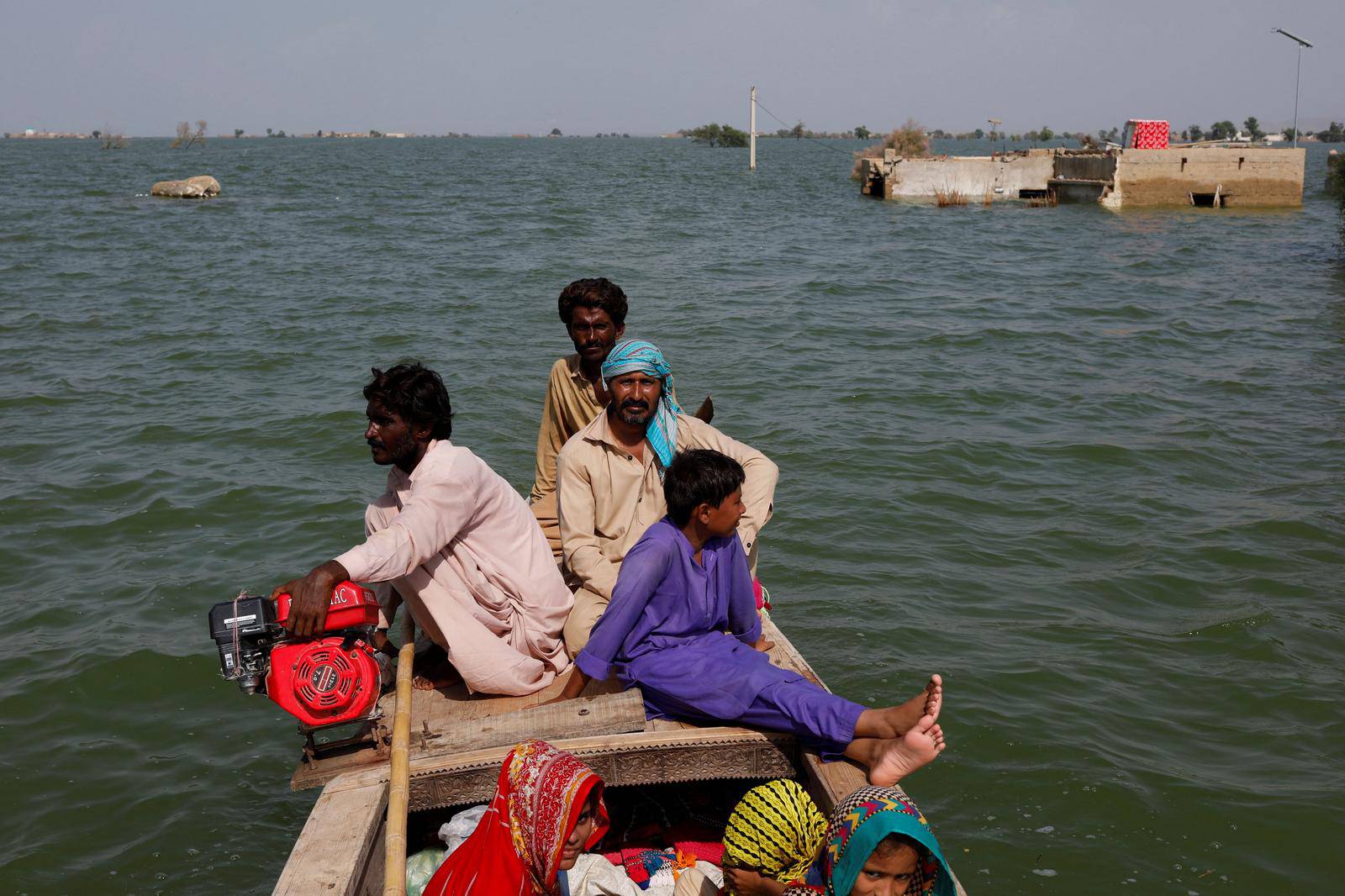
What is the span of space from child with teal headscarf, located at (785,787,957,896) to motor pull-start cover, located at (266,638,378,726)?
53.9 inches

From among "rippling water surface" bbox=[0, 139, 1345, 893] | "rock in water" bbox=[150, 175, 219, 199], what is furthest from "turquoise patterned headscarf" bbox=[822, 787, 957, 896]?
"rock in water" bbox=[150, 175, 219, 199]

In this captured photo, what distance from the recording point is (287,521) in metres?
7.80

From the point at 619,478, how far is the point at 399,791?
140 centimetres

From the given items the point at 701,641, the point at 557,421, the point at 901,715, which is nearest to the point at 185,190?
the point at 557,421

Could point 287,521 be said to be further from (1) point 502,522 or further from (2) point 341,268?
(2) point 341,268

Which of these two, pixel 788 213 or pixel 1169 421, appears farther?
pixel 788 213

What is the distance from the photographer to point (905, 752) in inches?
113

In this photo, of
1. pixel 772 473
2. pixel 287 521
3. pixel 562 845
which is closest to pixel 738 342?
pixel 287 521

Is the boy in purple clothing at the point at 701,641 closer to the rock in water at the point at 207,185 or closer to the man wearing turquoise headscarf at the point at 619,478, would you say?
the man wearing turquoise headscarf at the point at 619,478

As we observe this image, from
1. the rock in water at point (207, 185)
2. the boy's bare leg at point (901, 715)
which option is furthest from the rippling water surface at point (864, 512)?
the rock in water at point (207, 185)

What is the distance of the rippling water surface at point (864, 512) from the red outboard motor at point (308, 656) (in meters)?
1.65

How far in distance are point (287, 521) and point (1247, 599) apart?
6.42 meters

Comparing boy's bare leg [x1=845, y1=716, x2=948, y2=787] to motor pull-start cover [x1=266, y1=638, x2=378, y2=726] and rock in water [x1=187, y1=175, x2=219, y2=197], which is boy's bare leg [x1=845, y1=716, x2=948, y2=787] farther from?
rock in water [x1=187, y1=175, x2=219, y2=197]

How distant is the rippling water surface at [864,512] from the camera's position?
470cm
